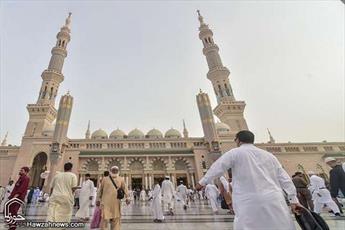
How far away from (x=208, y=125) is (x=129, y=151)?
9794mm

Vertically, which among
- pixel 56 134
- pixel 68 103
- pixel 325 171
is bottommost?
pixel 325 171

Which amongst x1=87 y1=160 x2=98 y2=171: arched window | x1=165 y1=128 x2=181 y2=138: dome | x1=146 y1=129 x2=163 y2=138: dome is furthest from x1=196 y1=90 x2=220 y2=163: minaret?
x1=87 y1=160 x2=98 y2=171: arched window

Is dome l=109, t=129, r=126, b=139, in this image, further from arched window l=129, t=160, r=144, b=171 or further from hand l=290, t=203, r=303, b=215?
hand l=290, t=203, r=303, b=215

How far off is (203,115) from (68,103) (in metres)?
15.2

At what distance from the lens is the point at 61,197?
3.68m

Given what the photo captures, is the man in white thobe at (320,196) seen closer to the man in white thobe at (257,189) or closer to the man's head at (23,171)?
the man in white thobe at (257,189)

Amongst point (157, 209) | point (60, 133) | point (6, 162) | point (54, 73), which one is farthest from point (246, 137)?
point (54, 73)

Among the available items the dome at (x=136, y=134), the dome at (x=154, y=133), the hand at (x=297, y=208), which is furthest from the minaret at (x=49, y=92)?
the hand at (x=297, y=208)

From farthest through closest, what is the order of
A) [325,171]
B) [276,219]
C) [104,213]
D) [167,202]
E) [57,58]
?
[57,58]
[325,171]
[167,202]
[104,213]
[276,219]

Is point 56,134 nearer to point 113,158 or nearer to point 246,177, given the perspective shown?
point 113,158

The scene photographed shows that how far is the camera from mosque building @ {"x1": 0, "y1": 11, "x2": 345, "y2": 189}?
80.0 ft

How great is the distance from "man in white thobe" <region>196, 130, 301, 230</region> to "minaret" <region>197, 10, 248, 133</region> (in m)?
29.2

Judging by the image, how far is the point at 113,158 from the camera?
25.9m

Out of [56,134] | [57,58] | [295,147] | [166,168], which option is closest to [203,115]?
[166,168]
